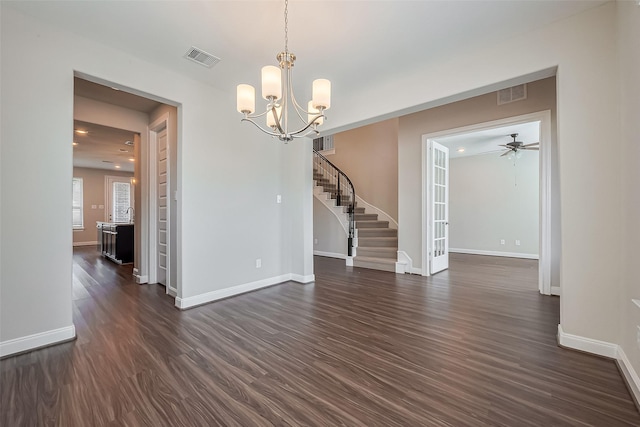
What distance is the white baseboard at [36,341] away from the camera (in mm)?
2184

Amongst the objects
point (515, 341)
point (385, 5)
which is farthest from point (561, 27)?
point (515, 341)

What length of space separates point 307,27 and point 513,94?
3.31 m

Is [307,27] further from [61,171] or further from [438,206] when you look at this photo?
[438,206]

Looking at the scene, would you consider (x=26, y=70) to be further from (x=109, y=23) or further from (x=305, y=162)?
(x=305, y=162)

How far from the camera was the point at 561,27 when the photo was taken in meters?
2.29

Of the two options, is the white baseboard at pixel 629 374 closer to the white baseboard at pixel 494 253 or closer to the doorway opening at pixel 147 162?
the doorway opening at pixel 147 162

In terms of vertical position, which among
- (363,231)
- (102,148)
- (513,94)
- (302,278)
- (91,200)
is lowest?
(302,278)

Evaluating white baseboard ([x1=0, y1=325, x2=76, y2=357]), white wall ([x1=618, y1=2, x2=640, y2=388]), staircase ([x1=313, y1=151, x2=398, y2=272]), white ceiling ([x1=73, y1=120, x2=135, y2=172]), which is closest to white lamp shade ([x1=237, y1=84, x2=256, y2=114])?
white baseboard ([x1=0, y1=325, x2=76, y2=357])

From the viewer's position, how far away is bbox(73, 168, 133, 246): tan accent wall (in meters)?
9.57

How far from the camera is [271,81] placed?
6.72ft

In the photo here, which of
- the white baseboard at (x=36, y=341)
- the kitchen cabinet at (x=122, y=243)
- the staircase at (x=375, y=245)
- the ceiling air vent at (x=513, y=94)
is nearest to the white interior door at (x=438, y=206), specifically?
the staircase at (x=375, y=245)

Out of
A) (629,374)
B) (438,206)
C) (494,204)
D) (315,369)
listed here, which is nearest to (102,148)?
(315,369)

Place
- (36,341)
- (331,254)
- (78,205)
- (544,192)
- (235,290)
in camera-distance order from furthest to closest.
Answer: (78,205) < (331,254) < (544,192) < (235,290) < (36,341)

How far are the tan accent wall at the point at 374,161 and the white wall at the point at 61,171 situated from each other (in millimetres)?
4235
